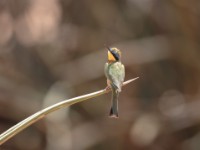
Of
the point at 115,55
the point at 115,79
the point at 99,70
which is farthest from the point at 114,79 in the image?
the point at 99,70

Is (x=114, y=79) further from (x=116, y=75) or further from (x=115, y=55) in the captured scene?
(x=115, y=55)

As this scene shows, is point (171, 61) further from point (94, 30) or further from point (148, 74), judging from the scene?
point (94, 30)

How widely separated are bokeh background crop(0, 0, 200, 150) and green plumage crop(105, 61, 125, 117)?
2375mm

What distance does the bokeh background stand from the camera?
463 cm

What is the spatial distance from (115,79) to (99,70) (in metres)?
2.71

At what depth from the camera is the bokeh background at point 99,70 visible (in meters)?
4.63

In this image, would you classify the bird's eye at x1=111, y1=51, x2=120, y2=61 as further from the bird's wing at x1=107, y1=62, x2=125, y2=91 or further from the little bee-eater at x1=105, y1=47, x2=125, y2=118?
the bird's wing at x1=107, y1=62, x2=125, y2=91

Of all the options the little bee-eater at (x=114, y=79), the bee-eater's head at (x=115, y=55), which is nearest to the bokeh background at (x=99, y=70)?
the bee-eater's head at (x=115, y=55)

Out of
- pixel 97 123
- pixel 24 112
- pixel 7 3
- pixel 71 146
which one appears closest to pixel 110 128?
pixel 97 123

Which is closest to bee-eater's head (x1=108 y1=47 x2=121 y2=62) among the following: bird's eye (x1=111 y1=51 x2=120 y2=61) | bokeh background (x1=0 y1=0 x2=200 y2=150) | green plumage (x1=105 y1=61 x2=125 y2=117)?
bird's eye (x1=111 y1=51 x2=120 y2=61)

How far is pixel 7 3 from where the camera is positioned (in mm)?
5254

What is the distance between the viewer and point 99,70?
4.74m

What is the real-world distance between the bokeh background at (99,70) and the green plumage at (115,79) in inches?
93.5

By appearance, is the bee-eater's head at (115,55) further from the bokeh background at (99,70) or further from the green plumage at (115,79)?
the bokeh background at (99,70)
